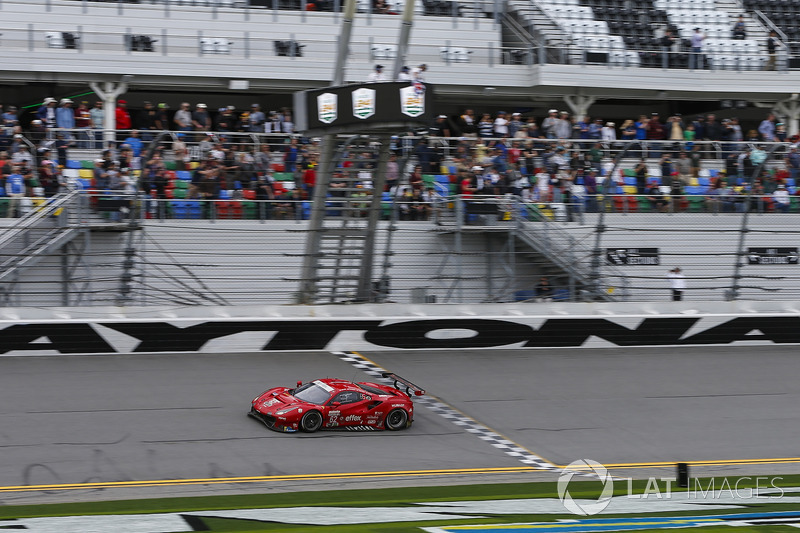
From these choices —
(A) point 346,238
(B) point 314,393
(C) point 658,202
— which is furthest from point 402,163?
(B) point 314,393

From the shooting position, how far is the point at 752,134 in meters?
25.2

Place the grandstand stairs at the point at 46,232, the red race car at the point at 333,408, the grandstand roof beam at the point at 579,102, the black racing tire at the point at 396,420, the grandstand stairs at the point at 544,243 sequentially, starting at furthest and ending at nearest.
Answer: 1. the grandstand roof beam at the point at 579,102
2. the grandstand stairs at the point at 544,243
3. the grandstand stairs at the point at 46,232
4. the black racing tire at the point at 396,420
5. the red race car at the point at 333,408

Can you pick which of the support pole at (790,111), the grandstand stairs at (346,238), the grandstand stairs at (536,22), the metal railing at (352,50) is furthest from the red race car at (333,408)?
the support pole at (790,111)

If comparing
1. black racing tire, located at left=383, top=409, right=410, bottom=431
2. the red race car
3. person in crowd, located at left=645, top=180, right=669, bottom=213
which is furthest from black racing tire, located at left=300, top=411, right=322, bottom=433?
person in crowd, located at left=645, top=180, right=669, bottom=213

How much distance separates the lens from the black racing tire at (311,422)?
13242 mm

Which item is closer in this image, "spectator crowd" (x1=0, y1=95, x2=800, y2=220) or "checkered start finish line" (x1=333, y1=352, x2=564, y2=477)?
"checkered start finish line" (x1=333, y1=352, x2=564, y2=477)

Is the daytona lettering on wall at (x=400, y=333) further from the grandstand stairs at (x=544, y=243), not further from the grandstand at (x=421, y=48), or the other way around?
the grandstand at (x=421, y=48)

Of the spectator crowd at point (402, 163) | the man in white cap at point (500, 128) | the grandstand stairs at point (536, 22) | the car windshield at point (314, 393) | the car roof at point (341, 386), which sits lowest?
the car windshield at point (314, 393)

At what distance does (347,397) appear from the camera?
44.2ft

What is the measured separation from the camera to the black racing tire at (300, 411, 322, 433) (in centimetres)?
1324

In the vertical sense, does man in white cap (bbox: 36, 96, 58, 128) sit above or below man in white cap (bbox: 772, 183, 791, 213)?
→ above

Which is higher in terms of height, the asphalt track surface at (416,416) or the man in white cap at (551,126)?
the man in white cap at (551,126)

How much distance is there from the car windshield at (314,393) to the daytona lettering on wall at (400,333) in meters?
3.60

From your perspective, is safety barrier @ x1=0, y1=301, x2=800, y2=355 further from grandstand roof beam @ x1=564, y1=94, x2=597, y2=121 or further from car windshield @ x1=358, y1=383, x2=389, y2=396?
grandstand roof beam @ x1=564, y1=94, x2=597, y2=121
